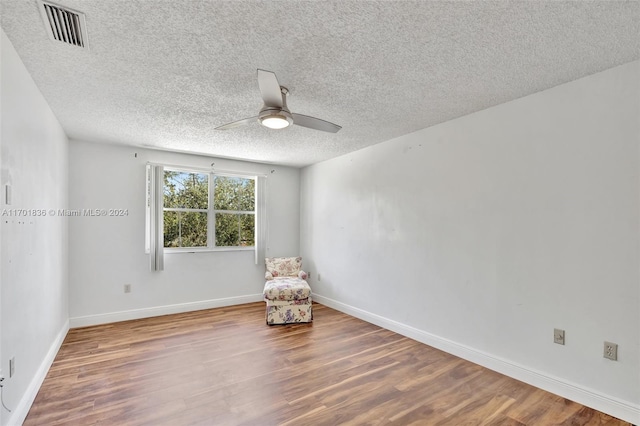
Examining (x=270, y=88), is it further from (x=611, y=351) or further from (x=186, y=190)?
(x=186, y=190)

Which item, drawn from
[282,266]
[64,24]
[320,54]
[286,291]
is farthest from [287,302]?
[64,24]

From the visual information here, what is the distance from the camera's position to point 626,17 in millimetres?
1666

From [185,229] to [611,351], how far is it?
494 centimetres

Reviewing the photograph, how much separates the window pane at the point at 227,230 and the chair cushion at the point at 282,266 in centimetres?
65

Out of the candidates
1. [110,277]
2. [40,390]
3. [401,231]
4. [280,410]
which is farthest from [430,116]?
[110,277]

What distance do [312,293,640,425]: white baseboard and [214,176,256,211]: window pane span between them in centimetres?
291

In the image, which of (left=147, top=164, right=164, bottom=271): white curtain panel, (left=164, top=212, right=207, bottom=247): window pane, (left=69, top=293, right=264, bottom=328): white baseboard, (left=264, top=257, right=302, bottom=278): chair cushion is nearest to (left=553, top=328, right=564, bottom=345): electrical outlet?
(left=264, top=257, right=302, bottom=278): chair cushion

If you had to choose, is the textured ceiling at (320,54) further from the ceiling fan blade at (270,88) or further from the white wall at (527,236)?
the white wall at (527,236)

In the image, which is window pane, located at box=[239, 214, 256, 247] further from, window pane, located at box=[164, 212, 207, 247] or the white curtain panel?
the white curtain panel

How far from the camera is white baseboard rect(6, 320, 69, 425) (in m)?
1.96

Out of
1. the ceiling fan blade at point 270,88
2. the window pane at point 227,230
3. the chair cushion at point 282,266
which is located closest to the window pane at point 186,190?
the window pane at point 227,230

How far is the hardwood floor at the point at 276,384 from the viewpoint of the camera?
2.15 metres

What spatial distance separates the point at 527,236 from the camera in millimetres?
2660

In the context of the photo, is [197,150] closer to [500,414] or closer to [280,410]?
[280,410]
